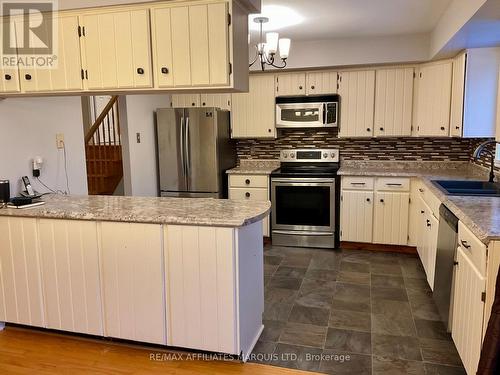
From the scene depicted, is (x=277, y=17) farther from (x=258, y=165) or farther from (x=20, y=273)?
(x=20, y=273)

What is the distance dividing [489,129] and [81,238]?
139 inches

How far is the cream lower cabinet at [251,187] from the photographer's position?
15.2 ft

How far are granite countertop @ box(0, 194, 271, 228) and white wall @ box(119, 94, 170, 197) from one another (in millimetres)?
1494

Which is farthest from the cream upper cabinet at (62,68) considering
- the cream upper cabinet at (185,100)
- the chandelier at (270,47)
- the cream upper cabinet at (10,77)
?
the cream upper cabinet at (185,100)

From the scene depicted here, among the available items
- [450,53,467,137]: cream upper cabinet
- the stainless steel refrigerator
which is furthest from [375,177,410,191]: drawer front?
the stainless steel refrigerator

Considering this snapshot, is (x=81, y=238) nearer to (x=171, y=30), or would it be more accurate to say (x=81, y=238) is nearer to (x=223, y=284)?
(x=223, y=284)

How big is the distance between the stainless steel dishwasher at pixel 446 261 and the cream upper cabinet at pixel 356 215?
4.94 feet

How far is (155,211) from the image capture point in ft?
7.79

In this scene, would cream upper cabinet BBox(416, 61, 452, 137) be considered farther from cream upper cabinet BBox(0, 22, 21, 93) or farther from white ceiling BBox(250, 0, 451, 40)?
cream upper cabinet BBox(0, 22, 21, 93)

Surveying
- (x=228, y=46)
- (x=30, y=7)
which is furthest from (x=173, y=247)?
(x=30, y=7)

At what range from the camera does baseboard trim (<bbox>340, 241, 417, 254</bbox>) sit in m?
4.35

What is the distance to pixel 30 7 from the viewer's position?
2439mm

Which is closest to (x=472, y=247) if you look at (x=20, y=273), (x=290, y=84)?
(x=20, y=273)

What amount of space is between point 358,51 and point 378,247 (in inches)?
88.4
